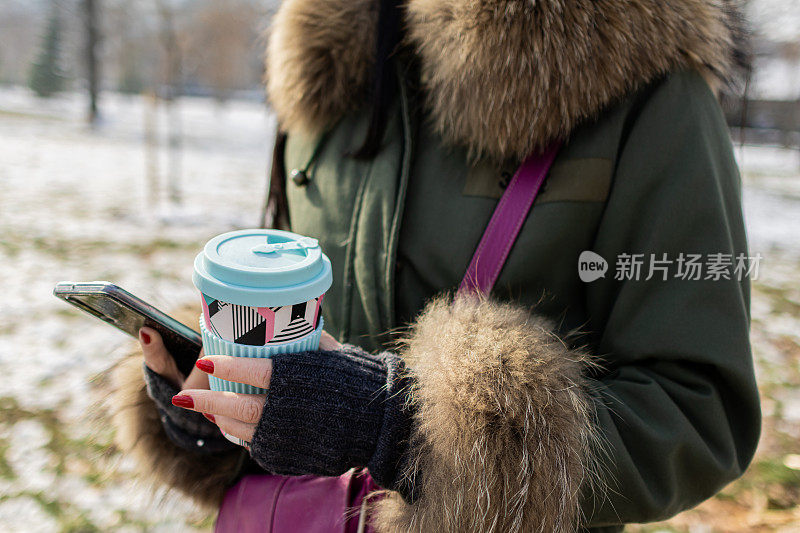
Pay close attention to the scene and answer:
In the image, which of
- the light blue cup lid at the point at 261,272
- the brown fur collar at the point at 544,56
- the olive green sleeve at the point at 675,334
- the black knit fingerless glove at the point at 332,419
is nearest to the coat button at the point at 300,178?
the brown fur collar at the point at 544,56

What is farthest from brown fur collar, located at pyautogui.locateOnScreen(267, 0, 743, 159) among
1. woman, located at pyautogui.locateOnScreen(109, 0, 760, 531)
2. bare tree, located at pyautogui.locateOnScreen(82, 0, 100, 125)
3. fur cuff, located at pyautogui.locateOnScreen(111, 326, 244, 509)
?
bare tree, located at pyautogui.locateOnScreen(82, 0, 100, 125)

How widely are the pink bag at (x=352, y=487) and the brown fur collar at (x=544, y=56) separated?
0.24 ft

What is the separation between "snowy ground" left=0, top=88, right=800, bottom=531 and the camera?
7.19ft

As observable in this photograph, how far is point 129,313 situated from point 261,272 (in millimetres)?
331

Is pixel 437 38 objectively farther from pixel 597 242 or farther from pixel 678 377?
pixel 678 377

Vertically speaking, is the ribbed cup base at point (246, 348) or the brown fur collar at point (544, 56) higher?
the brown fur collar at point (544, 56)

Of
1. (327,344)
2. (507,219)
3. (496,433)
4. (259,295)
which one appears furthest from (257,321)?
(507,219)

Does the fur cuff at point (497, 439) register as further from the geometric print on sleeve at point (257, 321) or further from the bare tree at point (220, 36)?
the bare tree at point (220, 36)

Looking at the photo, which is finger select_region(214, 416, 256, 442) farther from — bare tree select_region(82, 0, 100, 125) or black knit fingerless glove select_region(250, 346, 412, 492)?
bare tree select_region(82, 0, 100, 125)

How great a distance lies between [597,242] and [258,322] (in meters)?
0.65

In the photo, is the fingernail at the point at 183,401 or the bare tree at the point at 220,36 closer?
the fingernail at the point at 183,401

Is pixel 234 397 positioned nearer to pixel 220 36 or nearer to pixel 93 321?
pixel 93 321

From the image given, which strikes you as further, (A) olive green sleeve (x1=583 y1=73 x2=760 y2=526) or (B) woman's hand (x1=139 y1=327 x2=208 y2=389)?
(B) woman's hand (x1=139 y1=327 x2=208 y2=389)

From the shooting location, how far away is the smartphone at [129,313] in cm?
85
